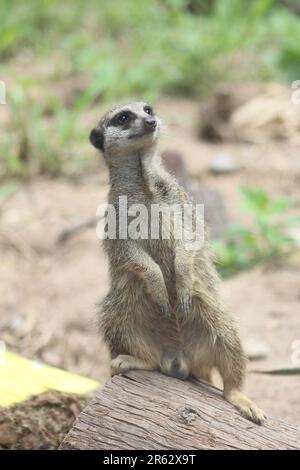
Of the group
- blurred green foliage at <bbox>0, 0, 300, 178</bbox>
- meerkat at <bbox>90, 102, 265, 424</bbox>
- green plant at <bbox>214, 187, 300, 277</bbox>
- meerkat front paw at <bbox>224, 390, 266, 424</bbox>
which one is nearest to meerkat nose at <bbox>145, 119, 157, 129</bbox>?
meerkat at <bbox>90, 102, 265, 424</bbox>

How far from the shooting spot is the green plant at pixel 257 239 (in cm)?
464

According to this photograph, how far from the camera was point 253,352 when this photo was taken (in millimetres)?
3770

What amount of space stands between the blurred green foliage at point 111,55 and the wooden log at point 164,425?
12.6 ft

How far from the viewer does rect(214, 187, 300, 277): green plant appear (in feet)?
15.2

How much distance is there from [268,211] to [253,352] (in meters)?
1.19

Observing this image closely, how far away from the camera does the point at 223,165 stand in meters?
6.13

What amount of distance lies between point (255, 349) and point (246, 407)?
1369 mm

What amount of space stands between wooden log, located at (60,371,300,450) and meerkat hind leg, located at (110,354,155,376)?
132mm

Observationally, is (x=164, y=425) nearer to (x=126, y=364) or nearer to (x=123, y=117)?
(x=126, y=364)

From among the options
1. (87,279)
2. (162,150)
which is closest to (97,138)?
(87,279)

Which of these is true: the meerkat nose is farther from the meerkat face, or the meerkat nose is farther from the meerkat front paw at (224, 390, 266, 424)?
the meerkat front paw at (224, 390, 266, 424)

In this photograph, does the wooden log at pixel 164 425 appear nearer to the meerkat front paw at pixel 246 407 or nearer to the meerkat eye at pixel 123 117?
the meerkat front paw at pixel 246 407

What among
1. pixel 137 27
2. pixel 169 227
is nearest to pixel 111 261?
pixel 169 227

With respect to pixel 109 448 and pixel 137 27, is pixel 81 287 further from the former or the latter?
pixel 137 27
